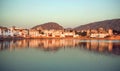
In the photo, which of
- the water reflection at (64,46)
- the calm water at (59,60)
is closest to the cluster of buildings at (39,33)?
the water reflection at (64,46)

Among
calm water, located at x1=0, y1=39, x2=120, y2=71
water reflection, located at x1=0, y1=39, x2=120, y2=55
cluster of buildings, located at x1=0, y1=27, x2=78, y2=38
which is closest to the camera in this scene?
calm water, located at x1=0, y1=39, x2=120, y2=71

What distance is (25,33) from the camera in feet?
65.6

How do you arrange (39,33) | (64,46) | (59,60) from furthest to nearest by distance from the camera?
(39,33) < (64,46) < (59,60)

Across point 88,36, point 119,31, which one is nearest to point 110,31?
point 119,31

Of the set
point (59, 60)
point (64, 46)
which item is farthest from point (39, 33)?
point (59, 60)

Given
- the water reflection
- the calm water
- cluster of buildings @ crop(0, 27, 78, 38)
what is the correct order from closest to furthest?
the calm water < the water reflection < cluster of buildings @ crop(0, 27, 78, 38)

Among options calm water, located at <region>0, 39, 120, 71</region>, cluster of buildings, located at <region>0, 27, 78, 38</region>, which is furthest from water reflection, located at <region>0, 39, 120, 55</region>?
cluster of buildings, located at <region>0, 27, 78, 38</region>

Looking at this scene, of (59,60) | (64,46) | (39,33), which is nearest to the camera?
(59,60)

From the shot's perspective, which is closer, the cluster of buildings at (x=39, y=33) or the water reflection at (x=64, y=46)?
the water reflection at (x=64, y=46)

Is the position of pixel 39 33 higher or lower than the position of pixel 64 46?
higher

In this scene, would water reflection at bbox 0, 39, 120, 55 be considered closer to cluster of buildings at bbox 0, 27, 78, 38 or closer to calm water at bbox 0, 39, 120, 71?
calm water at bbox 0, 39, 120, 71

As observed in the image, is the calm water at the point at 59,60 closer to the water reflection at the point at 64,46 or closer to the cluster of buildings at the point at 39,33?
the water reflection at the point at 64,46

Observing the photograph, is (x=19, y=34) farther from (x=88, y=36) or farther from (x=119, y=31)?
(x=119, y=31)

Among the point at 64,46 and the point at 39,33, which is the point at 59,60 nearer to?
the point at 64,46
